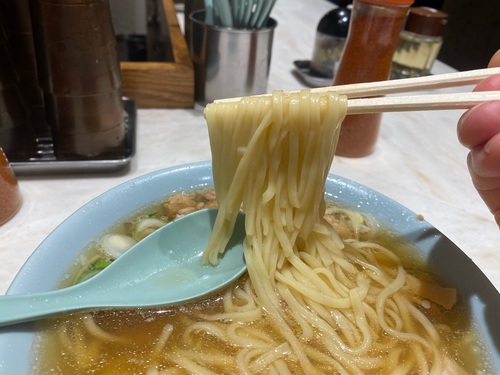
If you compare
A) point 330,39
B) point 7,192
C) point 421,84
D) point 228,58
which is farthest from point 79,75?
point 330,39

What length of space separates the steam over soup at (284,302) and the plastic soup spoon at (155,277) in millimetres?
35

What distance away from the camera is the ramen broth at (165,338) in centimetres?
90

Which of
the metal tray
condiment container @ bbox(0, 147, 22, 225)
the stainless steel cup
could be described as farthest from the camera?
the stainless steel cup

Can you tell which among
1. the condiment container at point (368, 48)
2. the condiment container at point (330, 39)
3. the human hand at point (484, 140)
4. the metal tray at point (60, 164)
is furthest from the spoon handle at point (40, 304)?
the condiment container at point (330, 39)

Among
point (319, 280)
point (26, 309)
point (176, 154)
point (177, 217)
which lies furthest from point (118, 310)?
point (176, 154)

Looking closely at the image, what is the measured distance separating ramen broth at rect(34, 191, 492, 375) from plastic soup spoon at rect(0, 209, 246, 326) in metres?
0.04

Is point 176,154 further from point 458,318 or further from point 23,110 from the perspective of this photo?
point 458,318

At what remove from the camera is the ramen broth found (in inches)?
35.4

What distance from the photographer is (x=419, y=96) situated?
1002 millimetres

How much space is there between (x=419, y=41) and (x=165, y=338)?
2.32 m

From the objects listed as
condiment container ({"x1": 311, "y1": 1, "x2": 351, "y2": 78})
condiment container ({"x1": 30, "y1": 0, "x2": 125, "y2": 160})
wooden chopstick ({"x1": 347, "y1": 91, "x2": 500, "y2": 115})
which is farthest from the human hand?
condiment container ({"x1": 311, "y1": 1, "x2": 351, "y2": 78})

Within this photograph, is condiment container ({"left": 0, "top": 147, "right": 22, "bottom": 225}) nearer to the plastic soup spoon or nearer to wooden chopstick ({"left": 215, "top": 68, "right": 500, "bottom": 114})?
the plastic soup spoon

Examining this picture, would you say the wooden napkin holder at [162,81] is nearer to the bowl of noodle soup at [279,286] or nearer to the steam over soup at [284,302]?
the bowl of noodle soup at [279,286]

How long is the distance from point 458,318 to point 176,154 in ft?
4.27
